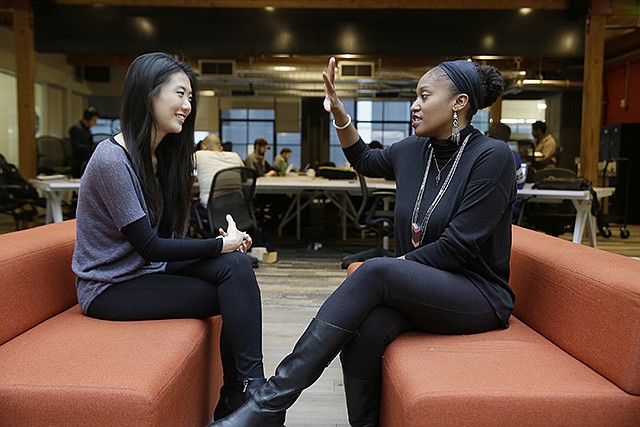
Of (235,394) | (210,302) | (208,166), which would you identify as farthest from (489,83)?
(208,166)

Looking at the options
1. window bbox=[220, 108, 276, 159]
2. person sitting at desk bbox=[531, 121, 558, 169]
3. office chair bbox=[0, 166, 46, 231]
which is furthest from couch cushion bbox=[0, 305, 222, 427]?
window bbox=[220, 108, 276, 159]

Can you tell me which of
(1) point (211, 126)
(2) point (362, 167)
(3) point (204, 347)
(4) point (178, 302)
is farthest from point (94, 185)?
(1) point (211, 126)

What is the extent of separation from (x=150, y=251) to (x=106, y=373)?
0.51m

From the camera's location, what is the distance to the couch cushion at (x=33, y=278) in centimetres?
183

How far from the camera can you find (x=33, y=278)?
1977mm

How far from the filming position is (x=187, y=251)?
200 centimetres

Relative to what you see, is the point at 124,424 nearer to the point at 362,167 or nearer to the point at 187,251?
the point at 187,251

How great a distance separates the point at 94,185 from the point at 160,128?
0.30m

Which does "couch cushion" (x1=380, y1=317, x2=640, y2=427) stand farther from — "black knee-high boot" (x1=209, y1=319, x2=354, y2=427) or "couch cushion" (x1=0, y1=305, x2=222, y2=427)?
"couch cushion" (x1=0, y1=305, x2=222, y2=427)

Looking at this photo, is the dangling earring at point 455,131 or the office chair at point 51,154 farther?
the office chair at point 51,154

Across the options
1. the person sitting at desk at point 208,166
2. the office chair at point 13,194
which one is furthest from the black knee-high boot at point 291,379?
the office chair at point 13,194

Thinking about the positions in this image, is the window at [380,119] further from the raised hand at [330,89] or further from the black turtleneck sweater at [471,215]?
the black turtleneck sweater at [471,215]

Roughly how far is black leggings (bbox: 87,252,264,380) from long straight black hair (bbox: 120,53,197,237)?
222mm

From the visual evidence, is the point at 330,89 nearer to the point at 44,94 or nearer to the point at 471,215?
the point at 471,215
